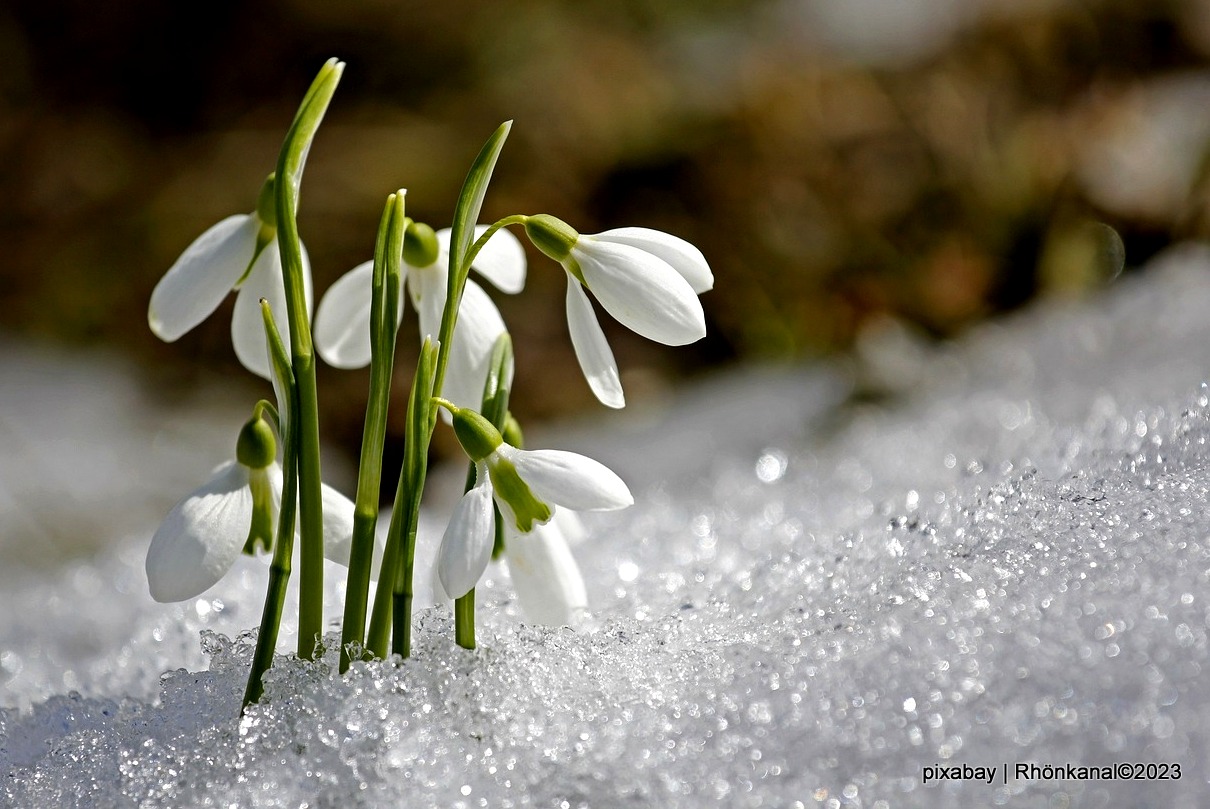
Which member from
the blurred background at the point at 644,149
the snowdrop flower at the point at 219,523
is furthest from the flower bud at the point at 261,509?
the blurred background at the point at 644,149

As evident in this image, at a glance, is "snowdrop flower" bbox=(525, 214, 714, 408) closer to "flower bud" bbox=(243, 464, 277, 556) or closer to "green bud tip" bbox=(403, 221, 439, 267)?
"green bud tip" bbox=(403, 221, 439, 267)

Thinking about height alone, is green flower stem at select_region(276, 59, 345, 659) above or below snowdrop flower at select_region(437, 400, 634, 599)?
above

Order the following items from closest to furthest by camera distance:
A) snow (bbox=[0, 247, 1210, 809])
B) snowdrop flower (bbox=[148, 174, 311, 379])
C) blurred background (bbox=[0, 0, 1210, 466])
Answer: snow (bbox=[0, 247, 1210, 809]) → snowdrop flower (bbox=[148, 174, 311, 379]) → blurred background (bbox=[0, 0, 1210, 466])

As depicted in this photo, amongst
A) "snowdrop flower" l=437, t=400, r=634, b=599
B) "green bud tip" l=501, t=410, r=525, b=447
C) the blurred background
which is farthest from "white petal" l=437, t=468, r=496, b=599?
the blurred background

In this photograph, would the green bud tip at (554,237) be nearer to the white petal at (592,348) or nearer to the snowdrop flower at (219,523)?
the white petal at (592,348)

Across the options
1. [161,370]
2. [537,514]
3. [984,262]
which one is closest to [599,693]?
[537,514]

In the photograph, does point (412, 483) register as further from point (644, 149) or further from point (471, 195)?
point (644, 149)

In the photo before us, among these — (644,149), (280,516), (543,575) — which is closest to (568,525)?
(543,575)
